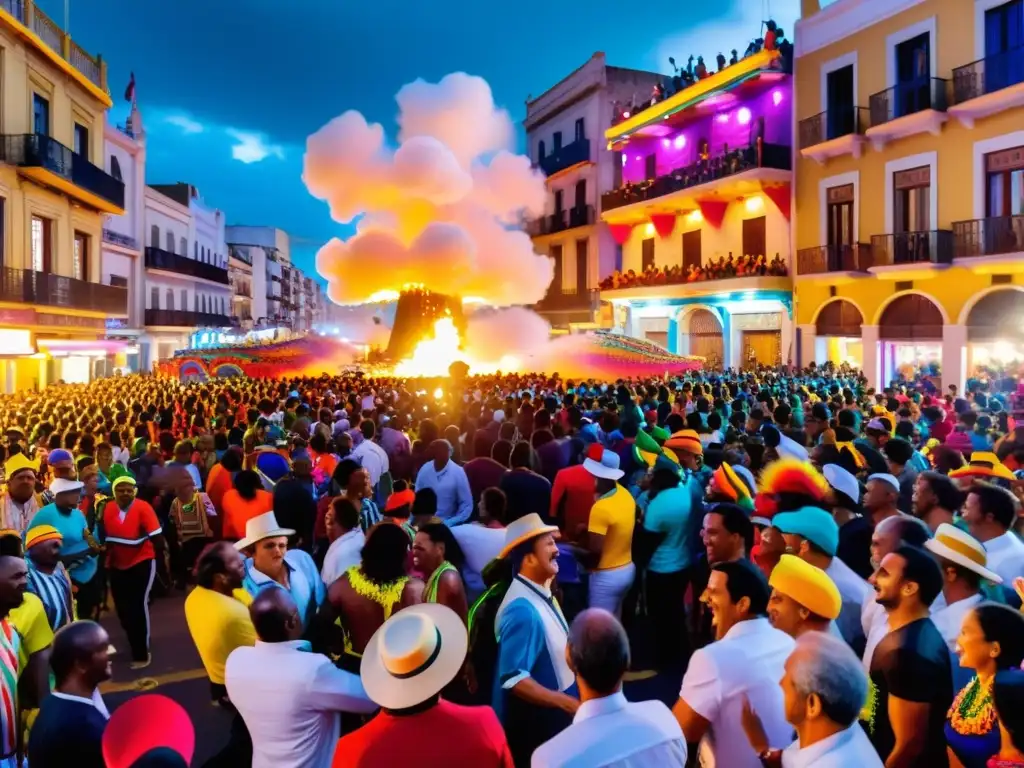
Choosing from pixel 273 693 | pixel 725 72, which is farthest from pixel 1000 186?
pixel 273 693

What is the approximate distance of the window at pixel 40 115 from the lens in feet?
71.9

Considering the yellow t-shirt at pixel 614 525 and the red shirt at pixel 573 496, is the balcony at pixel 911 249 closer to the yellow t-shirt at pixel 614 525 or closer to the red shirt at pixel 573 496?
the red shirt at pixel 573 496

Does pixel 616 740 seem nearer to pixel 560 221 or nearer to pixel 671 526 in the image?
pixel 671 526

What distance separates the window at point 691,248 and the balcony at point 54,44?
19.5 metres

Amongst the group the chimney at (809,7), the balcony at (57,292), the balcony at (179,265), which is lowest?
the balcony at (57,292)

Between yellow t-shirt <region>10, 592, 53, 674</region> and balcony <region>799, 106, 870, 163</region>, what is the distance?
74.8ft

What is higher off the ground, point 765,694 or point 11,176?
point 11,176

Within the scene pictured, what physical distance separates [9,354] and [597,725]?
786 inches

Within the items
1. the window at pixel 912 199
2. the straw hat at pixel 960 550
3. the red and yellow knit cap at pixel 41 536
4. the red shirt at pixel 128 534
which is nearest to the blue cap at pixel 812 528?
the straw hat at pixel 960 550

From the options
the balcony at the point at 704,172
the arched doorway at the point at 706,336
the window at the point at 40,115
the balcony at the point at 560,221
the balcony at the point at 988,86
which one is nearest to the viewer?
the balcony at the point at 988,86

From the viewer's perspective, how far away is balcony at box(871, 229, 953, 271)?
20.1m

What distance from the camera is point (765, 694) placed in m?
3.21

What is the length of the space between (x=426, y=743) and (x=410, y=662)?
11.3 inches

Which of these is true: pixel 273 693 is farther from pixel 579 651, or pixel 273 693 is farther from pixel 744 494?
pixel 744 494
